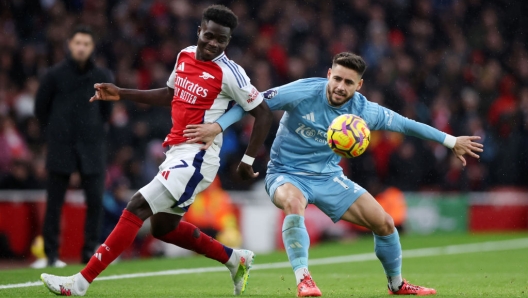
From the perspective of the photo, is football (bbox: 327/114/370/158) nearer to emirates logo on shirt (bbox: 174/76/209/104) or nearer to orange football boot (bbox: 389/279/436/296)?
emirates logo on shirt (bbox: 174/76/209/104)

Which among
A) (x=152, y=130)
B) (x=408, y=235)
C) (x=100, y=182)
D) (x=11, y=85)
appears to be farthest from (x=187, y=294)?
(x=408, y=235)

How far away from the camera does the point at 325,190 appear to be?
23.3ft

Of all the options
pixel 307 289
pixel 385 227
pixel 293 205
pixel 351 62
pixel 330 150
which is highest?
pixel 351 62

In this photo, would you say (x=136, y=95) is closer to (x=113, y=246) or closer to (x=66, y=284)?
(x=113, y=246)

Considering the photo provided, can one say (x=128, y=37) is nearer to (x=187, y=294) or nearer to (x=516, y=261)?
(x=516, y=261)

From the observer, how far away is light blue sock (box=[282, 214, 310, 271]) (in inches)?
258

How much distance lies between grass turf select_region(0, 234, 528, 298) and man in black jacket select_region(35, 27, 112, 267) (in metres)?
0.62

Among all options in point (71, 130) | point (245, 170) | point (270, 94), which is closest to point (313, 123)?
point (270, 94)

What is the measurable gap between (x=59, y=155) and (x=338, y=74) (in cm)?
394

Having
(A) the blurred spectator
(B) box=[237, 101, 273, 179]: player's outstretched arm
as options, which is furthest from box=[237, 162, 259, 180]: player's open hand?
(A) the blurred spectator

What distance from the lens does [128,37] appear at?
57.4 ft

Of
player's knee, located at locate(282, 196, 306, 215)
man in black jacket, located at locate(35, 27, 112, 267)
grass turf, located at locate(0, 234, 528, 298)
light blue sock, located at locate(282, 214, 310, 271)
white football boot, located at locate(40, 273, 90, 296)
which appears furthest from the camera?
man in black jacket, located at locate(35, 27, 112, 267)

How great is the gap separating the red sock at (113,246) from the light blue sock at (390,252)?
2.00 meters

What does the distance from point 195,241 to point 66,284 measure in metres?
1.22
